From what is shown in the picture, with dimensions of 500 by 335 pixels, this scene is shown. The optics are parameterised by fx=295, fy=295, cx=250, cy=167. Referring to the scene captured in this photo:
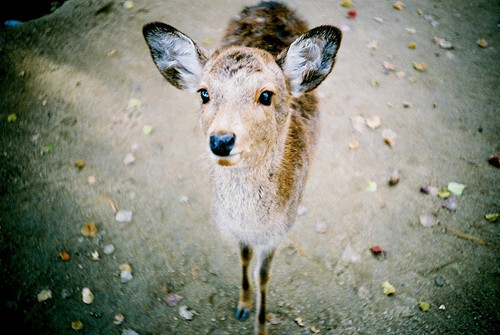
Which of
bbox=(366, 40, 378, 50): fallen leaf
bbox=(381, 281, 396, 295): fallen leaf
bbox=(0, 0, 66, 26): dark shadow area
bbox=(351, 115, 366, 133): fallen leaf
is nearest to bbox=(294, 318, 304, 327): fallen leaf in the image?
bbox=(381, 281, 396, 295): fallen leaf

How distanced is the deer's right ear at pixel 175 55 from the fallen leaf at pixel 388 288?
2.77 metres

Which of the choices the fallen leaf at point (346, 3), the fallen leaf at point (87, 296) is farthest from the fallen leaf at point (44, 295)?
the fallen leaf at point (346, 3)

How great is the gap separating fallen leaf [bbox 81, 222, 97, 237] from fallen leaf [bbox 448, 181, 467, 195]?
4400mm

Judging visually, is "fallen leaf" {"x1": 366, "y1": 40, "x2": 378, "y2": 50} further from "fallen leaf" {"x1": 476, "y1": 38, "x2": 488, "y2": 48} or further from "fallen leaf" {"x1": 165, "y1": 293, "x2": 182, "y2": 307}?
"fallen leaf" {"x1": 165, "y1": 293, "x2": 182, "y2": 307}

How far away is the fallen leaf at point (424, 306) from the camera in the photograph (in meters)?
2.99

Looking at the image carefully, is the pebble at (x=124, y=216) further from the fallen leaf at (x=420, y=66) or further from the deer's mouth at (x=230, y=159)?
the fallen leaf at (x=420, y=66)

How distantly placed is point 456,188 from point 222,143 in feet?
11.5

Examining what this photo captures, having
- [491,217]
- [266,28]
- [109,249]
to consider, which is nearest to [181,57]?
[266,28]

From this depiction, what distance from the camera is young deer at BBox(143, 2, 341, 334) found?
73.5 inches

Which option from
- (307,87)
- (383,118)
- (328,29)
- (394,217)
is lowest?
(394,217)

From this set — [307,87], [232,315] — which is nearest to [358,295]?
[232,315]

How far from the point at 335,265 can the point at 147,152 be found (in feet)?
9.20

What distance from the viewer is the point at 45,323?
2910 mm

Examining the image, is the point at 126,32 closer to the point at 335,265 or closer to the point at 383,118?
the point at 383,118
